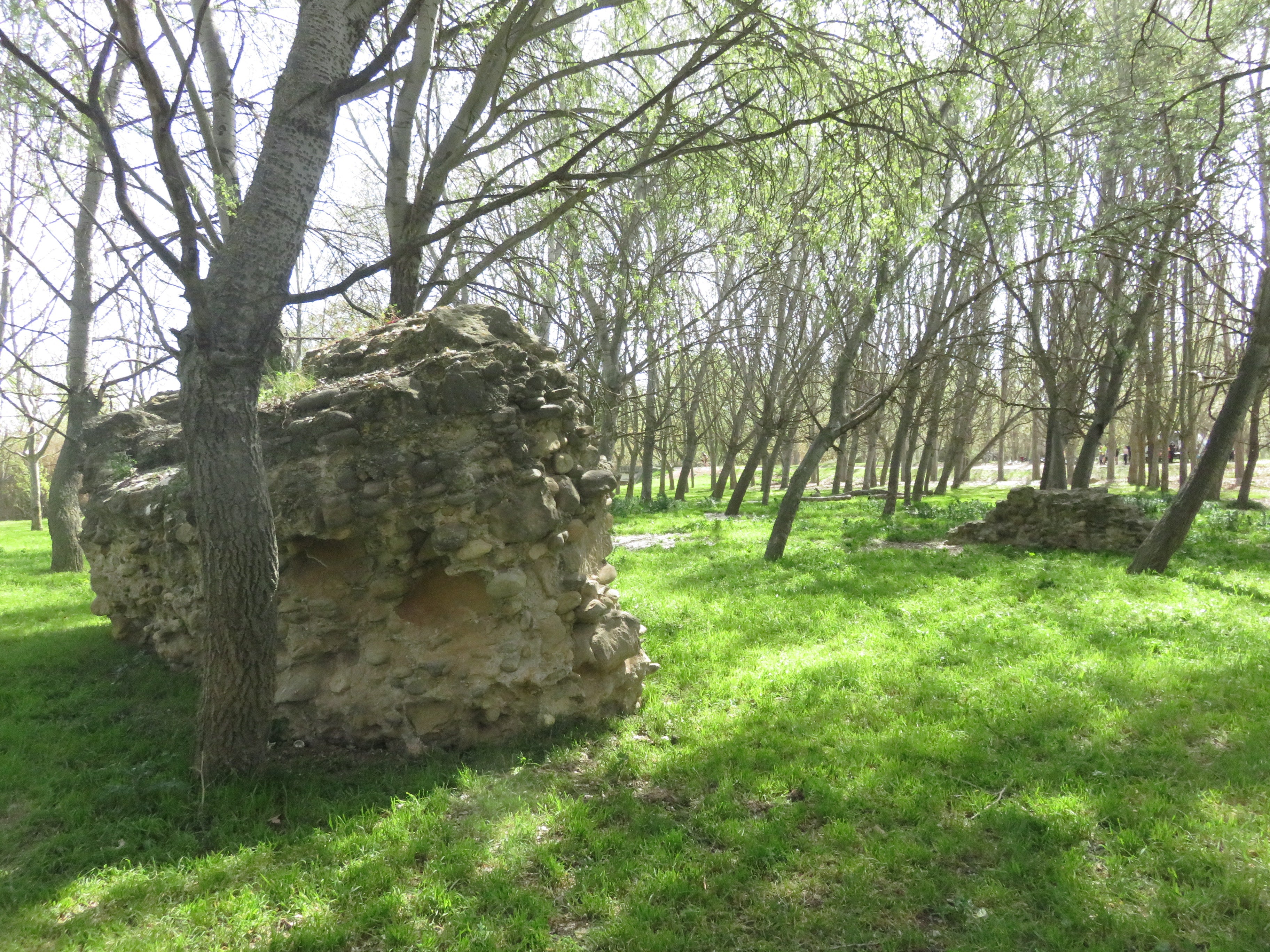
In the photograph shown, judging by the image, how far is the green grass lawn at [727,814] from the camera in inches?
124

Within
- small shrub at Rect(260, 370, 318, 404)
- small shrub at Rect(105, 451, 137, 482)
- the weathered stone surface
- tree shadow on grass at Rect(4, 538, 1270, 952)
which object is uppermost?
small shrub at Rect(260, 370, 318, 404)

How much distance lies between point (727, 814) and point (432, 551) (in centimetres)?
256

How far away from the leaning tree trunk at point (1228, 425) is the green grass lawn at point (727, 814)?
243cm

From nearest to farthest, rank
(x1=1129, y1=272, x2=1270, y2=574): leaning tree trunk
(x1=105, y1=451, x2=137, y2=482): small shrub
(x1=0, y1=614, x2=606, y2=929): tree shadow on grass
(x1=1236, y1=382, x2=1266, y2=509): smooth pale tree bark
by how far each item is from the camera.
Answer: (x1=0, y1=614, x2=606, y2=929): tree shadow on grass
(x1=105, y1=451, x2=137, y2=482): small shrub
(x1=1129, y1=272, x2=1270, y2=574): leaning tree trunk
(x1=1236, y1=382, x2=1266, y2=509): smooth pale tree bark

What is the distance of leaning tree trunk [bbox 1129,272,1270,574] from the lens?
8.59 m

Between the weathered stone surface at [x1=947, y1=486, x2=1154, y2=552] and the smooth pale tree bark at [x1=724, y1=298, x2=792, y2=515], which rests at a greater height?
the smooth pale tree bark at [x1=724, y1=298, x2=792, y2=515]

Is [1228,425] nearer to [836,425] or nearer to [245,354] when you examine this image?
[836,425]

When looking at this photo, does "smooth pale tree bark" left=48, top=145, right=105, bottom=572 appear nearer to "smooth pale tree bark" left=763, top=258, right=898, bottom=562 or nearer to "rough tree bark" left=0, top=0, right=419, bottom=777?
"rough tree bark" left=0, top=0, right=419, bottom=777

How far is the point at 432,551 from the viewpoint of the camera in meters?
4.93

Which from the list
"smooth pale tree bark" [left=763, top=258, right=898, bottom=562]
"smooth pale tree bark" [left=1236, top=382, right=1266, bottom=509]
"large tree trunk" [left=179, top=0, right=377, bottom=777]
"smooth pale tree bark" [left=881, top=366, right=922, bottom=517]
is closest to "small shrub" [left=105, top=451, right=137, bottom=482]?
"large tree trunk" [left=179, top=0, right=377, bottom=777]

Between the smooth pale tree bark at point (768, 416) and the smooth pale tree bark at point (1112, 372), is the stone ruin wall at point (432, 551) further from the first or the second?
the smooth pale tree bark at point (768, 416)

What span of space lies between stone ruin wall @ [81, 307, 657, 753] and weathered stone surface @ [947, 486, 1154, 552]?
31.5ft

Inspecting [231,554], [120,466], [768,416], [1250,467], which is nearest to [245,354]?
[231,554]

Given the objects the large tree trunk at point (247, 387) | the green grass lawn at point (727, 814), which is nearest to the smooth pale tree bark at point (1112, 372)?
the green grass lawn at point (727, 814)
